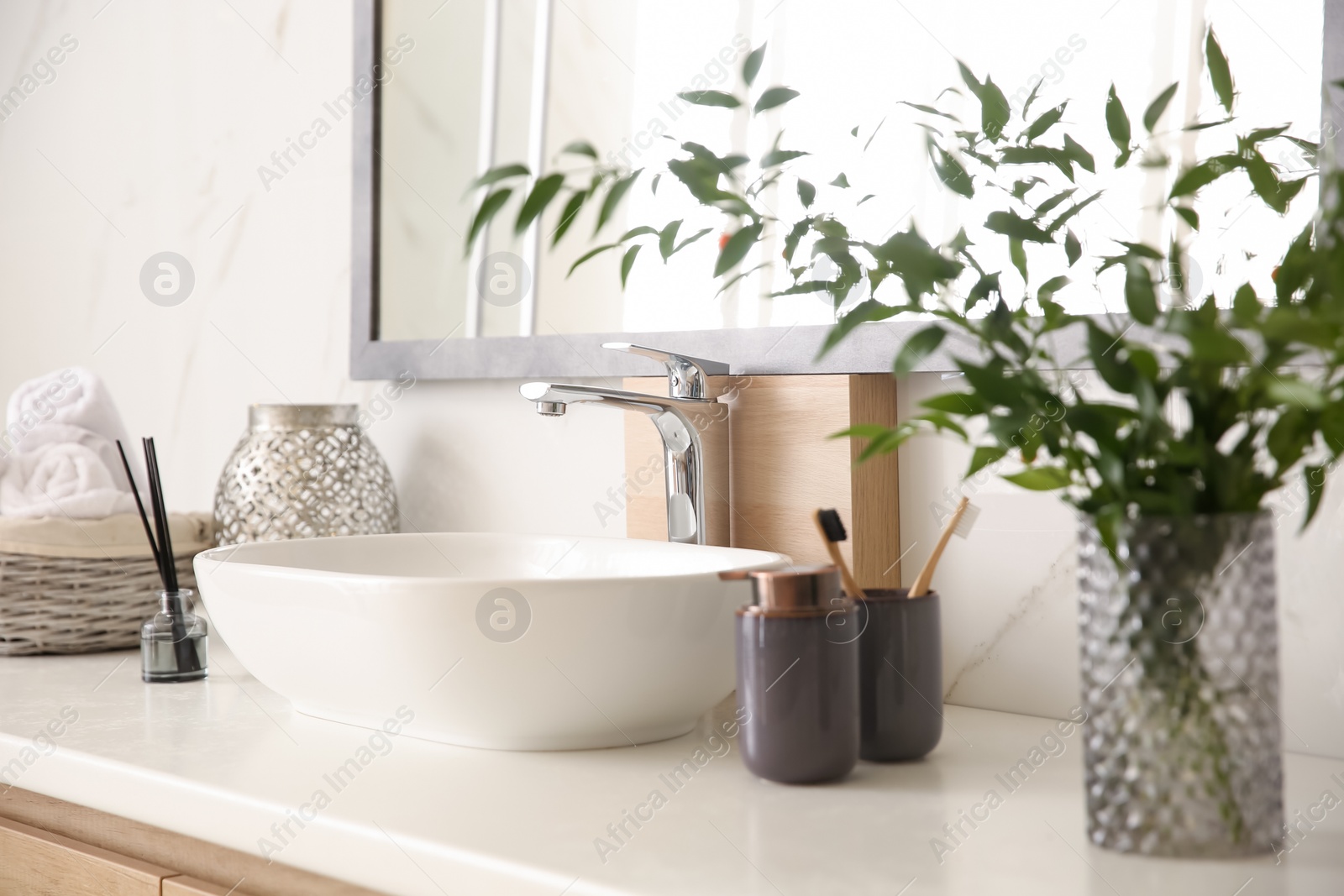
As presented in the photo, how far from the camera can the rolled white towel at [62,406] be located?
1294 mm

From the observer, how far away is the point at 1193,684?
0.58 metres

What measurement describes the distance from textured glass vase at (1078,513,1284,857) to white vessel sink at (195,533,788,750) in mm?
281

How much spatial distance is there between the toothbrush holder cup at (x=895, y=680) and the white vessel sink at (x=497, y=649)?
0.09 m

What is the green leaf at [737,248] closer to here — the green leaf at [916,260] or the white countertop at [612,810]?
the green leaf at [916,260]

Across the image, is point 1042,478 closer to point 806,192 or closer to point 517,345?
point 806,192

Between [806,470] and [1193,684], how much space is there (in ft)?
1.55

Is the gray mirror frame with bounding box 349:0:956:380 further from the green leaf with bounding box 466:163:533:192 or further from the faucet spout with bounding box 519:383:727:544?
the green leaf with bounding box 466:163:533:192

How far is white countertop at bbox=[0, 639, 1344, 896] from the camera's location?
0.59m

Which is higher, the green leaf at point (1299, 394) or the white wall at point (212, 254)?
the white wall at point (212, 254)

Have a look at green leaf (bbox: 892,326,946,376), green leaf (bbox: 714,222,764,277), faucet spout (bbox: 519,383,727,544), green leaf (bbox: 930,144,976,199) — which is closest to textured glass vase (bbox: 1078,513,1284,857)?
green leaf (bbox: 892,326,946,376)

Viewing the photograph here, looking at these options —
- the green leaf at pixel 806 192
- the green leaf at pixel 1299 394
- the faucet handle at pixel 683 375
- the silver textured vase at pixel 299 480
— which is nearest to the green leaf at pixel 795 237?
the green leaf at pixel 806 192

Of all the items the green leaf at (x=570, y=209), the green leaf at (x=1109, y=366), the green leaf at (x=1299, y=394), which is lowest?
the green leaf at (x=1299, y=394)

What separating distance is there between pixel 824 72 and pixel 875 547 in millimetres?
411

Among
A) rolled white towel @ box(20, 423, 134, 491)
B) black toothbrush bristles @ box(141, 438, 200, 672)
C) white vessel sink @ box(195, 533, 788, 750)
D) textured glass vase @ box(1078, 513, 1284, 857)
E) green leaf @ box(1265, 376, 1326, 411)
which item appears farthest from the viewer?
rolled white towel @ box(20, 423, 134, 491)
